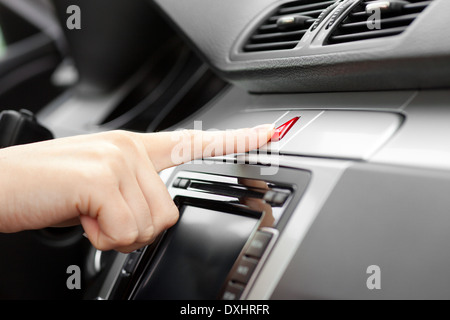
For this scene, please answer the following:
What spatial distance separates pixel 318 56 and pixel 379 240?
1.04ft

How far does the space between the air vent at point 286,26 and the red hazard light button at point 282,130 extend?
0.14 m

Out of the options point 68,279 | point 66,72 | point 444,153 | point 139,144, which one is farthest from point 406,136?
point 66,72

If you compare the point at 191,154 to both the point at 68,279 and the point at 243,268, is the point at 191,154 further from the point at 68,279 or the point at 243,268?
the point at 68,279

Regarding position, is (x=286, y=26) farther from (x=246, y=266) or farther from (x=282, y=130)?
(x=246, y=266)

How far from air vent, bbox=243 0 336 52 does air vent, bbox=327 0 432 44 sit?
75 mm

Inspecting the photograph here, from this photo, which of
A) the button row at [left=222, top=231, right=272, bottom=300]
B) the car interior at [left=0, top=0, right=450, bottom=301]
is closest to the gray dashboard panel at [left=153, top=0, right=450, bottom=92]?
the car interior at [left=0, top=0, right=450, bottom=301]

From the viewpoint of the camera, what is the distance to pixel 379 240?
64 cm

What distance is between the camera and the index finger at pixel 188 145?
757mm

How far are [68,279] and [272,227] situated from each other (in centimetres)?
59

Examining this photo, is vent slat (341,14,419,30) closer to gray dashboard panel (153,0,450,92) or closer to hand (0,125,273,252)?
gray dashboard panel (153,0,450,92)

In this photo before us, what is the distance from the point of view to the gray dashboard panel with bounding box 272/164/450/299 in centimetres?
61

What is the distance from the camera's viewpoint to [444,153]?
0.62m

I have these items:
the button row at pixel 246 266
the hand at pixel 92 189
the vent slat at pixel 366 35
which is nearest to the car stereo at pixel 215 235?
the button row at pixel 246 266

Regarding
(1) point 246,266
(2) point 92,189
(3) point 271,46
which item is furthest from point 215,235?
(3) point 271,46
